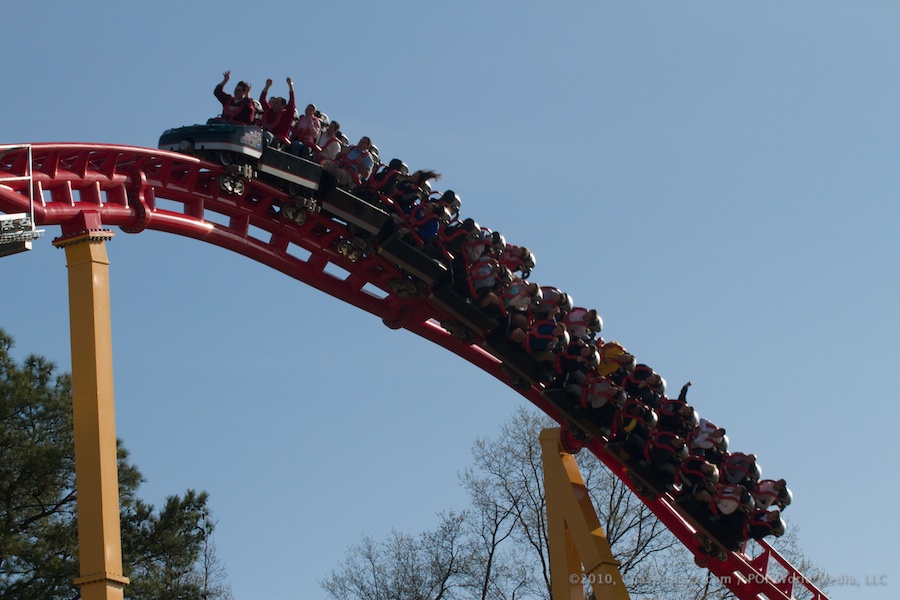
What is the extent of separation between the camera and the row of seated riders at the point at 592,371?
36.8 feet

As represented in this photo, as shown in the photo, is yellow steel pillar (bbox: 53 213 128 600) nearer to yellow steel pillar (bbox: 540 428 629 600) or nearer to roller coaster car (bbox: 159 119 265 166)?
roller coaster car (bbox: 159 119 265 166)

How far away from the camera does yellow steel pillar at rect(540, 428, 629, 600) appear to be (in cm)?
1133

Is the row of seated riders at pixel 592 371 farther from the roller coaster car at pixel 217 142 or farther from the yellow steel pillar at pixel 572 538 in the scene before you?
the roller coaster car at pixel 217 142

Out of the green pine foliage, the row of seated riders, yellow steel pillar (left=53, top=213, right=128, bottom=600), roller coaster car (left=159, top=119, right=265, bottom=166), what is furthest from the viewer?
the green pine foliage

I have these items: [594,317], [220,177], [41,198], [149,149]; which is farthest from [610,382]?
[41,198]

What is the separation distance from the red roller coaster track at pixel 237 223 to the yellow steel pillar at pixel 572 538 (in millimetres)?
359

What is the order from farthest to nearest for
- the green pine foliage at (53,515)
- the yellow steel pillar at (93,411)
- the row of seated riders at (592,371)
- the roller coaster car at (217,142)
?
the green pine foliage at (53,515) → the row of seated riders at (592,371) → the roller coaster car at (217,142) → the yellow steel pillar at (93,411)

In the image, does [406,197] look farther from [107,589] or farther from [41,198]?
[107,589]

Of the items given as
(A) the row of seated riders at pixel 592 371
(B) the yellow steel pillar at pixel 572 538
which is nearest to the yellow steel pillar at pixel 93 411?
(A) the row of seated riders at pixel 592 371

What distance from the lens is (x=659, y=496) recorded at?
12188mm

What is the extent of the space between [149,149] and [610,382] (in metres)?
4.64

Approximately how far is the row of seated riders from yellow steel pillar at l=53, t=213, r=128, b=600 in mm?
3140

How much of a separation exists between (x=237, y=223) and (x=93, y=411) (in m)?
2.92

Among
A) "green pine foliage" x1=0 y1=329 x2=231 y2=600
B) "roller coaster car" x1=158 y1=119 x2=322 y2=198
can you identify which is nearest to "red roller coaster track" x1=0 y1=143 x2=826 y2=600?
"roller coaster car" x1=158 y1=119 x2=322 y2=198
